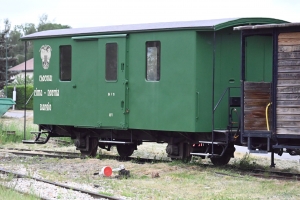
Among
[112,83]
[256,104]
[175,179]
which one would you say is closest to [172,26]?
[112,83]

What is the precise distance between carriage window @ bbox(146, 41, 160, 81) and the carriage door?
2.14 ft

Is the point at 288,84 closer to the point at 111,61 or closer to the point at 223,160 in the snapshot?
the point at 223,160

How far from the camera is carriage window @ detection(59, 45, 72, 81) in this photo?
645 inches

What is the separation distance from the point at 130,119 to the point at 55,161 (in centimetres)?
213

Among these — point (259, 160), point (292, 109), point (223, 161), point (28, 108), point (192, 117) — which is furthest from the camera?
point (28, 108)

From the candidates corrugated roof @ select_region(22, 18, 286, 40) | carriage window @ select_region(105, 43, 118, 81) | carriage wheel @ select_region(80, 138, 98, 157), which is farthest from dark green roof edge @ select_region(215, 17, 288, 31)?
carriage wheel @ select_region(80, 138, 98, 157)

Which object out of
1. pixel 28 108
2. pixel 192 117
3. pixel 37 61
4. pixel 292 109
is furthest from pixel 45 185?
pixel 28 108

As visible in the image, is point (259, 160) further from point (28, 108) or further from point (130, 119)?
point (28, 108)

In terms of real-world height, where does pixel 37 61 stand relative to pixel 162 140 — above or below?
above

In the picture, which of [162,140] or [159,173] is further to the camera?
[162,140]

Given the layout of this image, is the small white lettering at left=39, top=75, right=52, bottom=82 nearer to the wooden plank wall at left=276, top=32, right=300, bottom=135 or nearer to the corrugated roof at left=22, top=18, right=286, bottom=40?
the corrugated roof at left=22, top=18, right=286, bottom=40

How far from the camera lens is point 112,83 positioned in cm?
1519

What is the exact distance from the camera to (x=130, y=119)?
48.9 ft

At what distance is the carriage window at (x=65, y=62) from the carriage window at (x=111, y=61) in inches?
58.1
